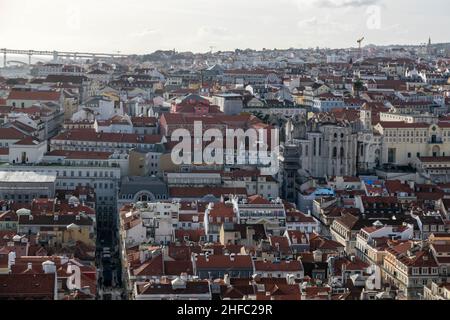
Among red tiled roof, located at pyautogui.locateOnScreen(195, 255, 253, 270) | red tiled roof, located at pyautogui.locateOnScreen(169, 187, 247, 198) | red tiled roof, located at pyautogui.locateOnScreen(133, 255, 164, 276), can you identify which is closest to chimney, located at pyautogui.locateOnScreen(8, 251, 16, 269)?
red tiled roof, located at pyautogui.locateOnScreen(133, 255, 164, 276)

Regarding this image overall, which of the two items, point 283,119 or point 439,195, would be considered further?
point 283,119

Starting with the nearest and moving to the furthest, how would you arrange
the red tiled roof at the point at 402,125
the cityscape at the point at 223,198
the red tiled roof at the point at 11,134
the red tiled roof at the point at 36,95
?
the cityscape at the point at 223,198
the red tiled roof at the point at 11,134
the red tiled roof at the point at 402,125
the red tiled roof at the point at 36,95

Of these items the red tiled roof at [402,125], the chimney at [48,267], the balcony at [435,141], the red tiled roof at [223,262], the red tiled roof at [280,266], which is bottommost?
the red tiled roof at [280,266]

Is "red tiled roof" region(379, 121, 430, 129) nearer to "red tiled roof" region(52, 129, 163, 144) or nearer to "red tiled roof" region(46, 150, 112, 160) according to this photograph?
"red tiled roof" region(52, 129, 163, 144)

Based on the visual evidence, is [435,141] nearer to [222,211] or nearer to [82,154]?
[82,154]

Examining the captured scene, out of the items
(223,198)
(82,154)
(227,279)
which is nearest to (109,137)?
(82,154)

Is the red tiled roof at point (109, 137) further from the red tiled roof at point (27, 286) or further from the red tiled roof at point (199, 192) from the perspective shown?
the red tiled roof at point (27, 286)

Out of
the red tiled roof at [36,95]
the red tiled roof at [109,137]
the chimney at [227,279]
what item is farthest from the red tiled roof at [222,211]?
the red tiled roof at [36,95]
